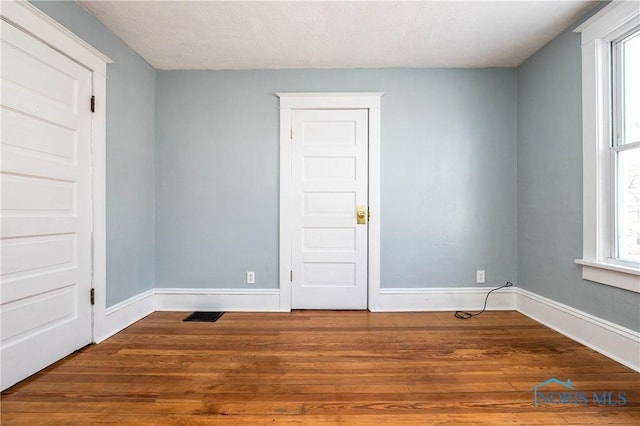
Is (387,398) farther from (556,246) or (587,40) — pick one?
(587,40)

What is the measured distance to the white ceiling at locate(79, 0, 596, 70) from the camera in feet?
6.91

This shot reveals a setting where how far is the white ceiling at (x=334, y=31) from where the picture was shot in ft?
6.91

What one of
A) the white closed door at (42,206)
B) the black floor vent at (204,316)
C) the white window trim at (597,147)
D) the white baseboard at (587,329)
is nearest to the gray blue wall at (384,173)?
the black floor vent at (204,316)

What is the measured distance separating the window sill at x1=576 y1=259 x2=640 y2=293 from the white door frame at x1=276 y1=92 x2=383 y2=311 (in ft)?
5.29

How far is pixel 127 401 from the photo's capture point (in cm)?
156

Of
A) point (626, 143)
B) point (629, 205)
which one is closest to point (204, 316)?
point (629, 205)

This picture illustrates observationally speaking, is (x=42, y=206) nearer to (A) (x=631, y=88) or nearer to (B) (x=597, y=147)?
(B) (x=597, y=147)

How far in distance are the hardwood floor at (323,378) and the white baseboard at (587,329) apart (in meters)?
0.08

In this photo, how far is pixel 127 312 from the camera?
2.58 m

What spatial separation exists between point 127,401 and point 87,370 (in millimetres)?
537

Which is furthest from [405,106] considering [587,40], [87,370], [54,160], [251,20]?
[87,370]

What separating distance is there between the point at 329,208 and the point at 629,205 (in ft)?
7.41

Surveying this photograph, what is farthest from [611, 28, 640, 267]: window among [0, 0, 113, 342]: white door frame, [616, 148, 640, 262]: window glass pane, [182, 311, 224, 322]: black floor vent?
[0, 0, 113, 342]: white door frame

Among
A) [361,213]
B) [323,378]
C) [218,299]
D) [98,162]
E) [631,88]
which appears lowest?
[323,378]
